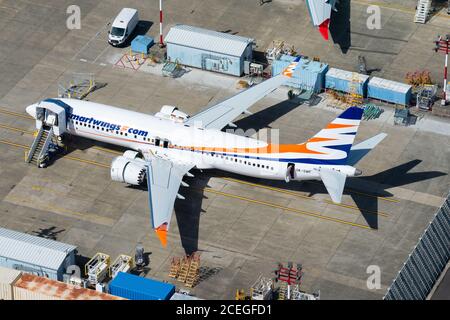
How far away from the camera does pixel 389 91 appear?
495 feet

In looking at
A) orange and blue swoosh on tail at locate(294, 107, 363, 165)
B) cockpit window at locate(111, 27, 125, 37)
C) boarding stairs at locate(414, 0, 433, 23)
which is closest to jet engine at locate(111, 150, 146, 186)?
orange and blue swoosh on tail at locate(294, 107, 363, 165)

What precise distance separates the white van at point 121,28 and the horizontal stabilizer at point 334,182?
3985 cm

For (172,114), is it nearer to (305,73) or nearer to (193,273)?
(305,73)

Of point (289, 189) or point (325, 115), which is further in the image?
point (325, 115)

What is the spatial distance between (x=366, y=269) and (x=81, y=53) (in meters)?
50.8

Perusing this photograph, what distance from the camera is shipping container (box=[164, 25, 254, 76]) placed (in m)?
156

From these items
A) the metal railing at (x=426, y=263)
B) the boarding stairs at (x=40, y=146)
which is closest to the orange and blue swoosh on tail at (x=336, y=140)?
the metal railing at (x=426, y=263)

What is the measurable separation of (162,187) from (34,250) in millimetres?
15138

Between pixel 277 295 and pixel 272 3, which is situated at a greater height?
pixel 272 3

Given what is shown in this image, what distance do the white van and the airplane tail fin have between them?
122 ft

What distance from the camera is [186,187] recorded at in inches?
5482
